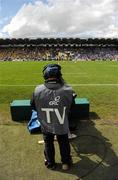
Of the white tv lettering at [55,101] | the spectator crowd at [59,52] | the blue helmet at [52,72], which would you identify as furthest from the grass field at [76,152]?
the spectator crowd at [59,52]

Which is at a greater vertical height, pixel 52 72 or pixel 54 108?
pixel 52 72

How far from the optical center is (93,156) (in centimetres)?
769

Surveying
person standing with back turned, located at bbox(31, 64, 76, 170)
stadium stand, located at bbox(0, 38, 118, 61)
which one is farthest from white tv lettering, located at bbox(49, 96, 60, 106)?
stadium stand, located at bbox(0, 38, 118, 61)

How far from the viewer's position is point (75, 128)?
31.5 feet

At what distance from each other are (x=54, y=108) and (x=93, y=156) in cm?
146

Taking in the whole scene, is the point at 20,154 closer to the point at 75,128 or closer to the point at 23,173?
the point at 23,173

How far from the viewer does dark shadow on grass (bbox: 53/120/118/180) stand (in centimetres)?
681

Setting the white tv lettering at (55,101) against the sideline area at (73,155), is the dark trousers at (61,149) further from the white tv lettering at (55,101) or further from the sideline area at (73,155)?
the white tv lettering at (55,101)

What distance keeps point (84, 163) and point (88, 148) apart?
3.00 feet

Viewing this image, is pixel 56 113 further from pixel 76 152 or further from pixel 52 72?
pixel 76 152

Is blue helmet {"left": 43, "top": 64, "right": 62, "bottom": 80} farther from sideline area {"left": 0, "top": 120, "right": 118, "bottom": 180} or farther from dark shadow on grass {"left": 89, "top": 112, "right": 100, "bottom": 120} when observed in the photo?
dark shadow on grass {"left": 89, "top": 112, "right": 100, "bottom": 120}

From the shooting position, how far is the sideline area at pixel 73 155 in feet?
22.3

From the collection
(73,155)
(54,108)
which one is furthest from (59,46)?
(54,108)

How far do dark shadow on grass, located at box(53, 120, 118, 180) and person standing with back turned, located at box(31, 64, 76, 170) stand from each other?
30 centimetres
